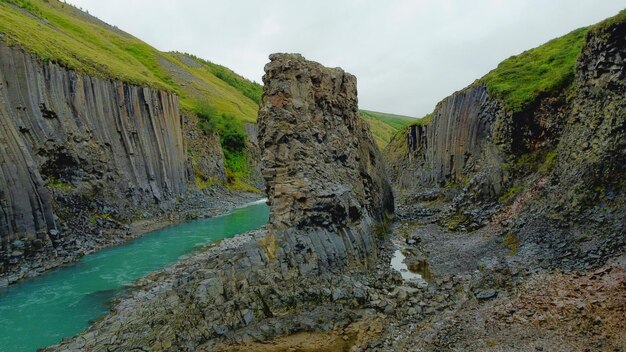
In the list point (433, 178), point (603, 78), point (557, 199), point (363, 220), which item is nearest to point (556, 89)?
point (603, 78)

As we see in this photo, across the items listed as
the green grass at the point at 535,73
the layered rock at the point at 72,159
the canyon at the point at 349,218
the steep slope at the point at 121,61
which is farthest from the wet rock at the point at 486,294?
the steep slope at the point at 121,61

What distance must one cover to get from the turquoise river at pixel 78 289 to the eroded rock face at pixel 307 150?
10625mm

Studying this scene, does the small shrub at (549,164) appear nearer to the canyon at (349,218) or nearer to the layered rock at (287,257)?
the canyon at (349,218)

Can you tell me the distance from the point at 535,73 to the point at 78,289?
39101 millimetres

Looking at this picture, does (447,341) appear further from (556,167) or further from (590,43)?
(590,43)

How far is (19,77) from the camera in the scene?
98.2 feet

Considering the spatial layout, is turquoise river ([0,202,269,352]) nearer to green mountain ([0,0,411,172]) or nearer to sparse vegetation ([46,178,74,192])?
sparse vegetation ([46,178,74,192])

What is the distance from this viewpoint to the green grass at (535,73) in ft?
98.2

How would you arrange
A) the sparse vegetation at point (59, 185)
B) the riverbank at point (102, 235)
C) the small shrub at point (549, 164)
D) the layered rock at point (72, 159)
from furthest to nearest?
1. the sparse vegetation at point (59, 185)
2. the layered rock at point (72, 159)
3. the small shrub at point (549, 164)
4. the riverbank at point (102, 235)

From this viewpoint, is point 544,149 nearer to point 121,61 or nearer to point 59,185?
point 59,185

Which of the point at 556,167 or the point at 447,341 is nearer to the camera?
the point at 447,341

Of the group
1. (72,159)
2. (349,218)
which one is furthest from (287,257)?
(72,159)

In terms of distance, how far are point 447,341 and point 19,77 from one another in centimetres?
3454

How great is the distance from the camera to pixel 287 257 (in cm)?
1878
